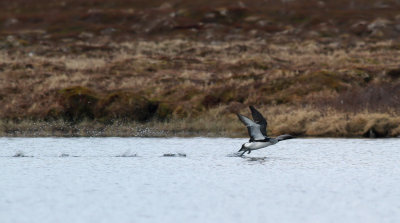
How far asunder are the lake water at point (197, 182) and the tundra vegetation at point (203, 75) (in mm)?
3188

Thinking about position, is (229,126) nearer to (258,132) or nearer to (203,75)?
(258,132)

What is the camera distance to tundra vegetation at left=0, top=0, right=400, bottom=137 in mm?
25359

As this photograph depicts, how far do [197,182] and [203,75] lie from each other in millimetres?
21391

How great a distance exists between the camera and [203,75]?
35156 millimetres

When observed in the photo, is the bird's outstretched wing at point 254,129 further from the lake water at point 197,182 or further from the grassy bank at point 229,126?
the grassy bank at point 229,126

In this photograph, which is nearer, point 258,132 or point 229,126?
point 258,132

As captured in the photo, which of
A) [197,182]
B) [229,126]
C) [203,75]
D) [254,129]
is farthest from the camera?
[203,75]

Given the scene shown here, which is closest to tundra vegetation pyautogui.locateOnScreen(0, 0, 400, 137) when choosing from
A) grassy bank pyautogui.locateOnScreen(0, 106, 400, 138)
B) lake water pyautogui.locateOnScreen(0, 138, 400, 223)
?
grassy bank pyautogui.locateOnScreen(0, 106, 400, 138)

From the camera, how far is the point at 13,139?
75.1ft

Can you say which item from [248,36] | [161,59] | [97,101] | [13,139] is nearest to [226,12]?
[248,36]

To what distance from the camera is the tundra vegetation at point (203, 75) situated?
998 inches

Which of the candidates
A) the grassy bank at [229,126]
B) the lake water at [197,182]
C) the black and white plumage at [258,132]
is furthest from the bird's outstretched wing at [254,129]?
the grassy bank at [229,126]

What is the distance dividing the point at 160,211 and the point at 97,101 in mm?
17144

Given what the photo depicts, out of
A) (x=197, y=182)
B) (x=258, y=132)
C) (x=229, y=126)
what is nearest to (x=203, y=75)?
(x=229, y=126)
